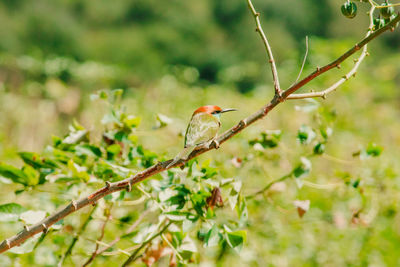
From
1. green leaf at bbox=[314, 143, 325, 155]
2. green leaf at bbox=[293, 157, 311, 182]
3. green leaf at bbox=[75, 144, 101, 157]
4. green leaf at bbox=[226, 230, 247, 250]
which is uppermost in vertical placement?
green leaf at bbox=[314, 143, 325, 155]

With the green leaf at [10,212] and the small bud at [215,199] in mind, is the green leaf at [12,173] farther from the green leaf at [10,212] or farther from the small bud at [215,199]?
the small bud at [215,199]

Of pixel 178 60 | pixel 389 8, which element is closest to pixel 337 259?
pixel 389 8

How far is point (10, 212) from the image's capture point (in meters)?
0.63

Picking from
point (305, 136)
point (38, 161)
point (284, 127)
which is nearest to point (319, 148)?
point (305, 136)

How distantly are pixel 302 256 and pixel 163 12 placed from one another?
51.7 ft

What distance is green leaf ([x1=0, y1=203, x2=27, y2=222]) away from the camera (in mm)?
618

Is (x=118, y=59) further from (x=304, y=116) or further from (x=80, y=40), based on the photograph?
(x=304, y=116)

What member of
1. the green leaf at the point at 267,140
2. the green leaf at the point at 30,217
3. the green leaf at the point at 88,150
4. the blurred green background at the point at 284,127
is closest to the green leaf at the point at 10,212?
the green leaf at the point at 30,217

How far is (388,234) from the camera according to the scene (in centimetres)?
175

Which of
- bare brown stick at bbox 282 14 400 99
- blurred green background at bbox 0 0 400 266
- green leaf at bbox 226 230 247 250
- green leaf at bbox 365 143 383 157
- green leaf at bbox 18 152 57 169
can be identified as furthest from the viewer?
blurred green background at bbox 0 0 400 266

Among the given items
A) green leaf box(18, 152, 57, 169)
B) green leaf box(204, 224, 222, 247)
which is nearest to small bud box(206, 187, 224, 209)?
green leaf box(204, 224, 222, 247)

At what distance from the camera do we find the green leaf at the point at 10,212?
2.03 feet

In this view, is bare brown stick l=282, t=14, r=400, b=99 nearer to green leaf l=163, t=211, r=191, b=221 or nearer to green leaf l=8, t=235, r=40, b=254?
green leaf l=163, t=211, r=191, b=221

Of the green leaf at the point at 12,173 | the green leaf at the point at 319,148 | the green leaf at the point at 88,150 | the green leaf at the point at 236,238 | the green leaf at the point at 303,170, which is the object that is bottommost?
the green leaf at the point at 236,238
